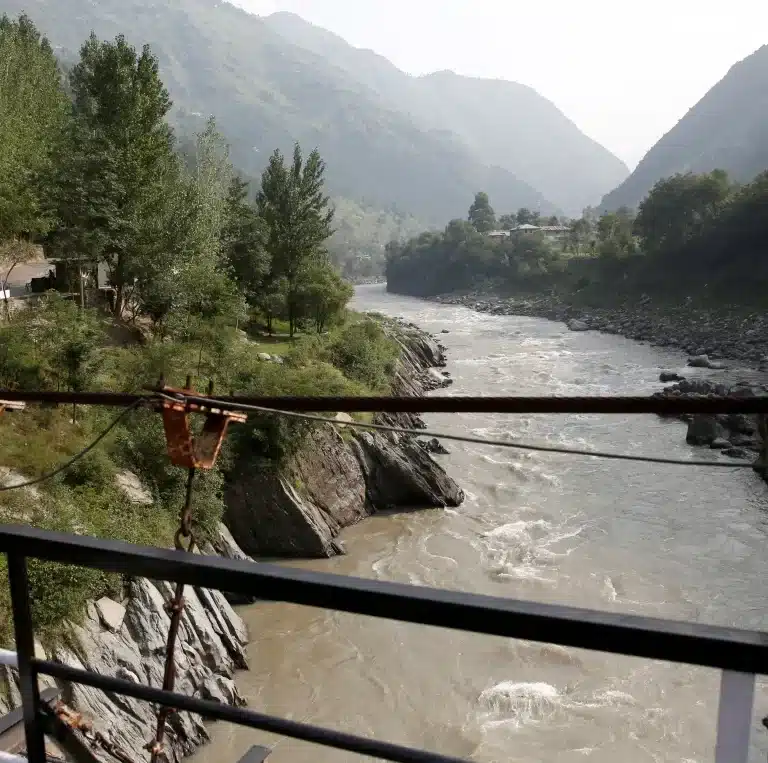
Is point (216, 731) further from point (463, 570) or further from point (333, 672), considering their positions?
point (463, 570)

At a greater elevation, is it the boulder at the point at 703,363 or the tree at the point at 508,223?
the tree at the point at 508,223

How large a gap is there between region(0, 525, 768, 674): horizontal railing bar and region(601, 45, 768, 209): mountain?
141 meters

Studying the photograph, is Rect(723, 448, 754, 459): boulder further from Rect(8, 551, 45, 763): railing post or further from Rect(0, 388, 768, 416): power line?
Rect(8, 551, 45, 763): railing post

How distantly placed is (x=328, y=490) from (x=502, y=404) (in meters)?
15.0

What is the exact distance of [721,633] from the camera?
1009 millimetres

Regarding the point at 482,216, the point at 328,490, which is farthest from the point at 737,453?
the point at 482,216

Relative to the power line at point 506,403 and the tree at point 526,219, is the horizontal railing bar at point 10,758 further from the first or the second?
the tree at point 526,219

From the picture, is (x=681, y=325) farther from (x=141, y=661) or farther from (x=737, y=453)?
(x=141, y=661)

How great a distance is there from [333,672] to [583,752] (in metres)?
3.82

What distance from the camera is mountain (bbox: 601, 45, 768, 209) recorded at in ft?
429

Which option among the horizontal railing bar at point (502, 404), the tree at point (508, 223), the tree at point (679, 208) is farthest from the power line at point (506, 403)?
the tree at point (508, 223)

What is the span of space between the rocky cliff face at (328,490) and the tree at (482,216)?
233ft

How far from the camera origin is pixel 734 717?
41.8 inches

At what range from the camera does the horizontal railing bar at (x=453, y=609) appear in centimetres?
100
